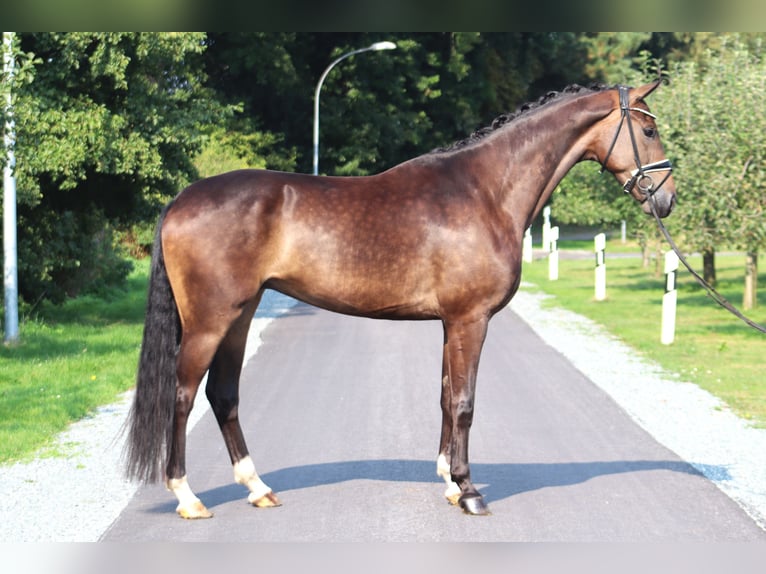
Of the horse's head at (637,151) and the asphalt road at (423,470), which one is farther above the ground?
the horse's head at (637,151)

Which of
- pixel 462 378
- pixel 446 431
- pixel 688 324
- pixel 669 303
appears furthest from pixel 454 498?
pixel 688 324

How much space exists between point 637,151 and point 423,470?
8.65ft

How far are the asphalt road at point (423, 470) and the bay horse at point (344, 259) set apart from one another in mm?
335

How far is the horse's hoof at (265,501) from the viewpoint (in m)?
6.86

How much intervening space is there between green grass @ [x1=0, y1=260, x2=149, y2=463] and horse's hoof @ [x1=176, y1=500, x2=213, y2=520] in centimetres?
222

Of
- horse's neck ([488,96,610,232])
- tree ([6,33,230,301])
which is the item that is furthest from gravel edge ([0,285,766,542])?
tree ([6,33,230,301])

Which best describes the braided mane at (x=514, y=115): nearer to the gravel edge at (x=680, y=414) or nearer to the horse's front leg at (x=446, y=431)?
the horse's front leg at (x=446, y=431)

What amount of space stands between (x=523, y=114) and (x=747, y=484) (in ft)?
9.43

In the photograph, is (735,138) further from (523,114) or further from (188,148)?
(523,114)

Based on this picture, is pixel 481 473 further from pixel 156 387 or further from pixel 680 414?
pixel 680 414

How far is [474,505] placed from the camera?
669cm

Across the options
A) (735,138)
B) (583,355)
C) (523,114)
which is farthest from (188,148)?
(523,114)

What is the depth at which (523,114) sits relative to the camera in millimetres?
7301

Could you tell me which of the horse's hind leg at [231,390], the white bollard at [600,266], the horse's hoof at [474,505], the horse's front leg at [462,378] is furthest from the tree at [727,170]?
the horse's hind leg at [231,390]
